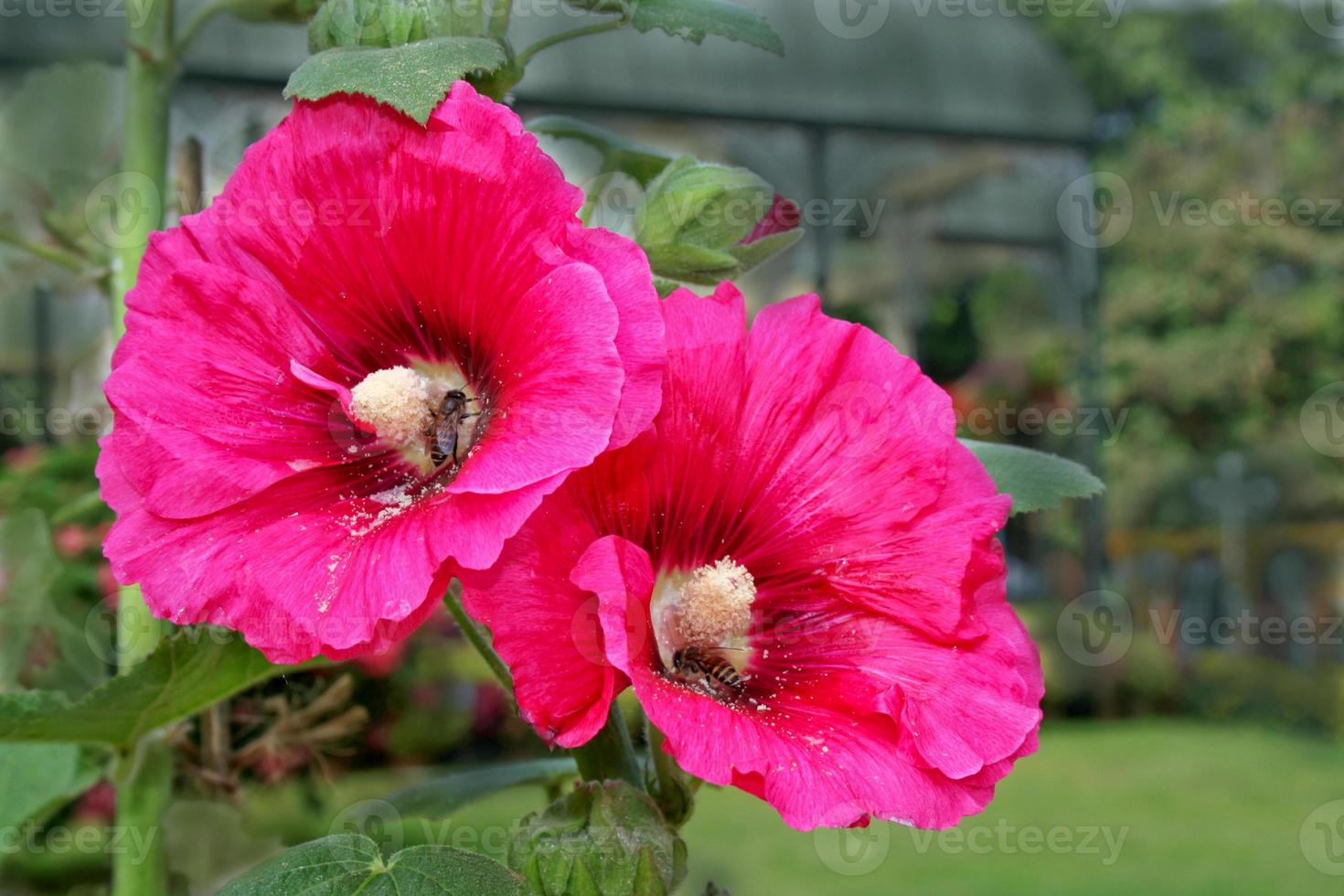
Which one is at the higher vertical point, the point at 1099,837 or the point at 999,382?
the point at 1099,837

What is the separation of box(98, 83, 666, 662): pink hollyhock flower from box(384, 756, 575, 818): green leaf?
0.20m

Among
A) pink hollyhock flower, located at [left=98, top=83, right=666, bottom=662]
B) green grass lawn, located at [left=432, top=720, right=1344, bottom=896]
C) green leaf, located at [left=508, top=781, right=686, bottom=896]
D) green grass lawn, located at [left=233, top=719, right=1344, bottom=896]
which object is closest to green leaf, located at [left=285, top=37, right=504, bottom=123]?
pink hollyhock flower, located at [left=98, top=83, right=666, bottom=662]

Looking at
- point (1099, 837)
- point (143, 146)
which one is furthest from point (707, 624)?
point (1099, 837)

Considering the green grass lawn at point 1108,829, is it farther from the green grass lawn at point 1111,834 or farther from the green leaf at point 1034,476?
the green leaf at point 1034,476

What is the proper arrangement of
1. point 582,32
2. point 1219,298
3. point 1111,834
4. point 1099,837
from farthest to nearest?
point 1219,298 < point 1111,834 < point 1099,837 < point 582,32

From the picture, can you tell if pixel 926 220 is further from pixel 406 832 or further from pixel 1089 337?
pixel 406 832

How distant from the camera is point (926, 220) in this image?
8328mm

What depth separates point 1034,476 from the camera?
0.50m

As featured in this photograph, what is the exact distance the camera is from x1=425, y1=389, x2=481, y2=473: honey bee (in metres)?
0.45

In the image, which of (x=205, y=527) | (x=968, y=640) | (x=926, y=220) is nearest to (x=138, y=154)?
(x=205, y=527)

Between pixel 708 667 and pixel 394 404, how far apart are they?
5.7 inches

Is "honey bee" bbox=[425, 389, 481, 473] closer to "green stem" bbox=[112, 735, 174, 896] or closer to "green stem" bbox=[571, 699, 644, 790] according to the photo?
"green stem" bbox=[571, 699, 644, 790]

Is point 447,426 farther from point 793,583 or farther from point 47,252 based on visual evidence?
point 47,252

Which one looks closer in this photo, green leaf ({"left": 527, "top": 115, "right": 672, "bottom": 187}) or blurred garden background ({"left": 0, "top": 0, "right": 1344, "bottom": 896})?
green leaf ({"left": 527, "top": 115, "right": 672, "bottom": 187})
